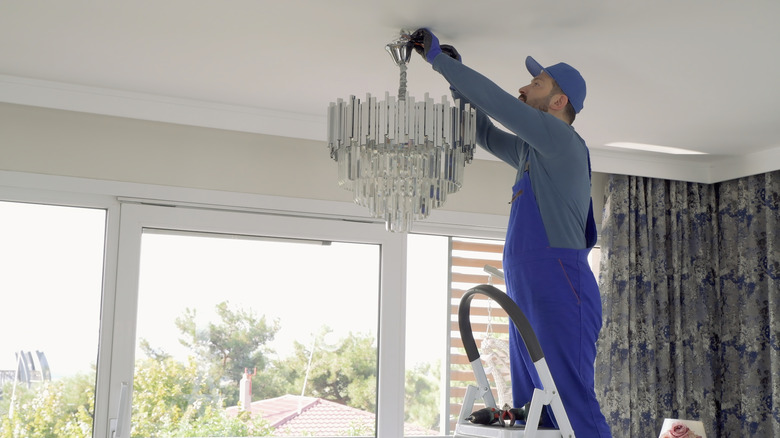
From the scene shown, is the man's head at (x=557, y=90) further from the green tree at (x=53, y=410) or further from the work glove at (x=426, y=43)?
the green tree at (x=53, y=410)

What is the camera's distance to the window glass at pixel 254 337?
3621 mm

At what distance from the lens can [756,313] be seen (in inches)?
177

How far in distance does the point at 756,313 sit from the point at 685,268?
0.47 m

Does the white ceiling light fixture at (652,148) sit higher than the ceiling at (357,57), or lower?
lower

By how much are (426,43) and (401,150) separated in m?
0.37

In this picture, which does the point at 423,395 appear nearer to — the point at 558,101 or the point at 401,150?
the point at 401,150

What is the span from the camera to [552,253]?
2076 mm

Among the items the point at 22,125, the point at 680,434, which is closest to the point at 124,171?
the point at 22,125

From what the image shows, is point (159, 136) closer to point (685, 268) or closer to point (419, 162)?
point (419, 162)

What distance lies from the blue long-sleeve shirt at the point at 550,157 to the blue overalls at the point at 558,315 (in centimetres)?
5

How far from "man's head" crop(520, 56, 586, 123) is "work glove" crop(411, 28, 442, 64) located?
308 millimetres

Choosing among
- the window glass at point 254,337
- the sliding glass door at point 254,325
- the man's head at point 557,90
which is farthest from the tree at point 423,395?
the man's head at point 557,90

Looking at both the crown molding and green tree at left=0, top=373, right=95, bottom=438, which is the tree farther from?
green tree at left=0, top=373, right=95, bottom=438

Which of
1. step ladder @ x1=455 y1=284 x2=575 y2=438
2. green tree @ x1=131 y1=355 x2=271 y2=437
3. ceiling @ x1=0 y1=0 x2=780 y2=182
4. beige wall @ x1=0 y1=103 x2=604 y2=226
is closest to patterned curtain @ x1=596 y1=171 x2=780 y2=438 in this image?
ceiling @ x1=0 y1=0 x2=780 y2=182
